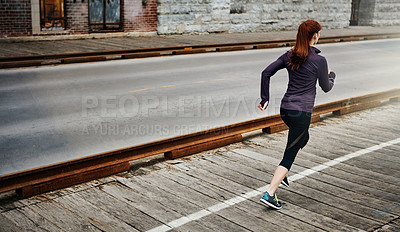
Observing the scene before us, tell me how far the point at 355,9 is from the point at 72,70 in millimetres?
27816

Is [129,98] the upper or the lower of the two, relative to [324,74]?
lower

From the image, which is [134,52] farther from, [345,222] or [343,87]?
[345,222]

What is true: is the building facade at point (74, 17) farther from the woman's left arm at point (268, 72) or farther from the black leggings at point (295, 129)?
the black leggings at point (295, 129)

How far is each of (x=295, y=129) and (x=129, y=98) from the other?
22.4 feet

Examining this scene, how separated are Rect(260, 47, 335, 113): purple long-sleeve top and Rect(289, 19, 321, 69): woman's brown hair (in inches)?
2.3

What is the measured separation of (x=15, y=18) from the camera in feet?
65.6

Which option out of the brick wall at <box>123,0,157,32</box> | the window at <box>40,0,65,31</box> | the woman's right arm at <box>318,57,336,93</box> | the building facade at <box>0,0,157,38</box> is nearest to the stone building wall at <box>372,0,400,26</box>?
the brick wall at <box>123,0,157,32</box>

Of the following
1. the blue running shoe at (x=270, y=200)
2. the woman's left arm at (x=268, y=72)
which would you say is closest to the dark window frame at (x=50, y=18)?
the woman's left arm at (x=268, y=72)

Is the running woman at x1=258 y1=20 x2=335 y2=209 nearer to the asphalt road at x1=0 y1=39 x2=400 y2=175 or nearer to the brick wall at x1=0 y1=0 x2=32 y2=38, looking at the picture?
the asphalt road at x1=0 y1=39 x2=400 y2=175

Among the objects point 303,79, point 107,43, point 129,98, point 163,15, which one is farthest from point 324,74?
point 163,15

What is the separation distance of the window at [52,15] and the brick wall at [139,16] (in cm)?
312

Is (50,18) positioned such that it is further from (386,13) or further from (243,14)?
(386,13)

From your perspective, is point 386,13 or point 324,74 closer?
point 324,74

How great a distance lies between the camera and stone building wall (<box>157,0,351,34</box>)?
25297 mm
